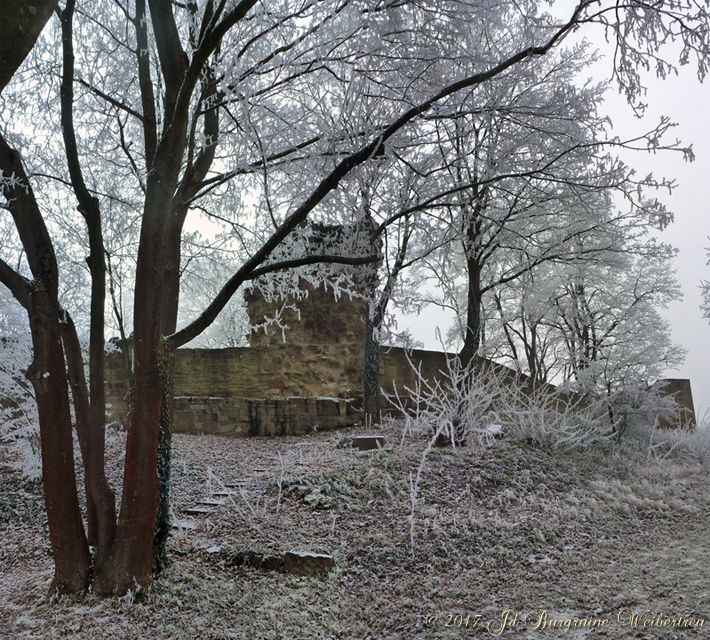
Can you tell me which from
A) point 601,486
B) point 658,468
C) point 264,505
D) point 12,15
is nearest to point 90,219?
point 12,15

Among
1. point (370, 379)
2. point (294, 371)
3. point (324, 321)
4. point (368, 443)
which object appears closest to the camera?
point (368, 443)

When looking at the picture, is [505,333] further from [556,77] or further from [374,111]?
[374,111]

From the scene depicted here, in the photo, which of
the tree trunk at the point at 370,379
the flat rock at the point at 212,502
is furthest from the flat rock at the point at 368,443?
the tree trunk at the point at 370,379

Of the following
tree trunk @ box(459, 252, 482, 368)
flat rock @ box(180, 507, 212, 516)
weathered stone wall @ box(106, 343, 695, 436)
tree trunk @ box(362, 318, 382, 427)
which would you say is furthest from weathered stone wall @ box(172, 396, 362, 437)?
flat rock @ box(180, 507, 212, 516)

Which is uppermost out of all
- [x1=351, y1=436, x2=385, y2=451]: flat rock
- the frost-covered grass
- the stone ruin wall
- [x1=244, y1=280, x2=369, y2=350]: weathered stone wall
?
[x1=244, y1=280, x2=369, y2=350]: weathered stone wall

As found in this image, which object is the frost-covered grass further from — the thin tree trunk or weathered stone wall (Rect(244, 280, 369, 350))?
weathered stone wall (Rect(244, 280, 369, 350))

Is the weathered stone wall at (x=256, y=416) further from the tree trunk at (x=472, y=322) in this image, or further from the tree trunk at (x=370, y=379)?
the tree trunk at (x=472, y=322)

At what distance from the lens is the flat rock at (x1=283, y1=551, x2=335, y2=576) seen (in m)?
3.67

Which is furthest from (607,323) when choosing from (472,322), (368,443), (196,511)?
(196,511)

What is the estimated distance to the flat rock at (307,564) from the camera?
3.67 metres

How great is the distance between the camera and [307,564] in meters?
3.69

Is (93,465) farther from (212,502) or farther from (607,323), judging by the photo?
(607,323)

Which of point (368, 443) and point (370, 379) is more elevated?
point (370, 379)

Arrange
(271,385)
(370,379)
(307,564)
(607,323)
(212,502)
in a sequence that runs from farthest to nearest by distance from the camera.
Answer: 1. (607,323)
2. (271,385)
3. (370,379)
4. (212,502)
5. (307,564)
